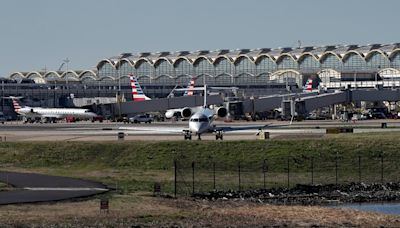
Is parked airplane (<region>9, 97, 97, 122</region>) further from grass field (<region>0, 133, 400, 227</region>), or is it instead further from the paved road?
the paved road

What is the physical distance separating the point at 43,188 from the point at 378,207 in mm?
19730

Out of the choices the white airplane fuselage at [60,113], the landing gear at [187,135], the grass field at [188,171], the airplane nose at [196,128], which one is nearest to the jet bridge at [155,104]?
the white airplane fuselage at [60,113]

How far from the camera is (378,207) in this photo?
2352 inches

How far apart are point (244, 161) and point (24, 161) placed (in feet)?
60.9

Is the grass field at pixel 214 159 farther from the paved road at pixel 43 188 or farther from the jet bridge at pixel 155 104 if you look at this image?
the jet bridge at pixel 155 104

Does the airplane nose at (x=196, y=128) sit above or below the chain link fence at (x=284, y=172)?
above

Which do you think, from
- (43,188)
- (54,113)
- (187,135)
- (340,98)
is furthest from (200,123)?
(54,113)

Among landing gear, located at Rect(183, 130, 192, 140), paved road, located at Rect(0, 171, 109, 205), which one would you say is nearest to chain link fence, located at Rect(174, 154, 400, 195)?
paved road, located at Rect(0, 171, 109, 205)

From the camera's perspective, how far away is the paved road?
182 ft

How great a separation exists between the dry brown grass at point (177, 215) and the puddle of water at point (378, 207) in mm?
3245

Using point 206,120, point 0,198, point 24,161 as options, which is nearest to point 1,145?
point 24,161

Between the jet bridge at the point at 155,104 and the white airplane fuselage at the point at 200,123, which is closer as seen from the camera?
the white airplane fuselage at the point at 200,123

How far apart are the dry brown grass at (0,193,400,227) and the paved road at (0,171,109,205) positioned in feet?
7.77

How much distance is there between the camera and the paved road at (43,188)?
5534 centimetres
